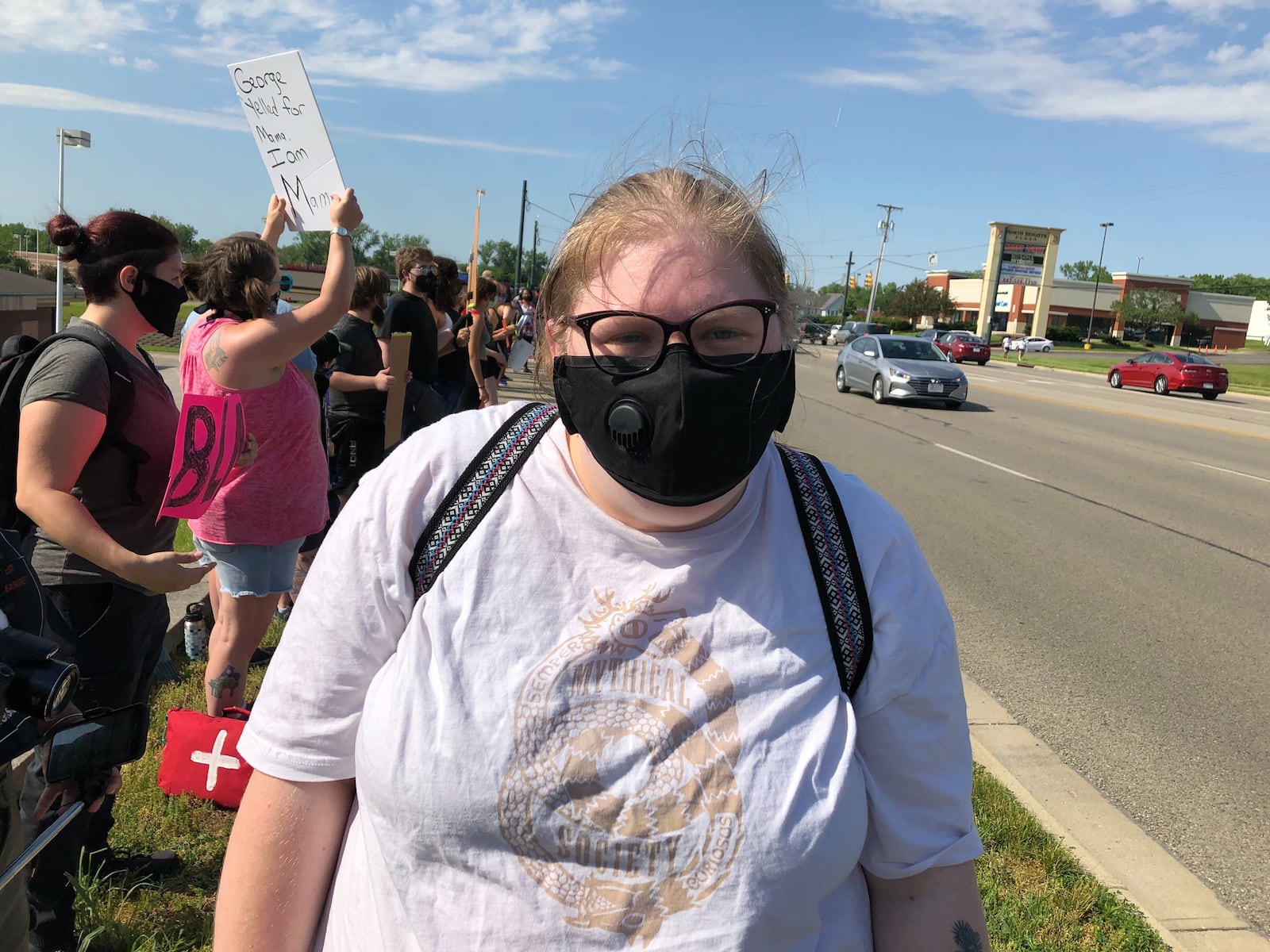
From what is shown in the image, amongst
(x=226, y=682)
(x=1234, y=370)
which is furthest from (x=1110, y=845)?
(x=1234, y=370)

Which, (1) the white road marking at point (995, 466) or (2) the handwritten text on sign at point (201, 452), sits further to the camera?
(1) the white road marking at point (995, 466)

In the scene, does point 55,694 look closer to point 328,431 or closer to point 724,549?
point 724,549

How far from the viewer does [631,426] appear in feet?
4.30

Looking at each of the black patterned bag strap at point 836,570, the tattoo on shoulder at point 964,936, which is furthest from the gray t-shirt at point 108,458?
the tattoo on shoulder at point 964,936

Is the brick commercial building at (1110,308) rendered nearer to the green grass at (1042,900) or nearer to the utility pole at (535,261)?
the utility pole at (535,261)

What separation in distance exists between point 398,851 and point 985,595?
227 inches

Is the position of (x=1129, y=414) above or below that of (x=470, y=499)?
below

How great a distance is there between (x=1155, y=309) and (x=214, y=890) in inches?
3548

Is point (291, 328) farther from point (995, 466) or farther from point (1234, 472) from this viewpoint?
point (1234, 472)

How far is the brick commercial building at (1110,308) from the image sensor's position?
271 feet

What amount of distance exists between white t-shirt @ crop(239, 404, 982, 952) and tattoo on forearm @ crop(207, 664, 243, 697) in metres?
2.07

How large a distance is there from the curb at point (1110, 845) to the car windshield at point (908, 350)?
1721cm

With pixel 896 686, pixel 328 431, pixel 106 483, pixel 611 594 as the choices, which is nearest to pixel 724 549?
pixel 611 594

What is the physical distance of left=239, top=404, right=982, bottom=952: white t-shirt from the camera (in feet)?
3.79
